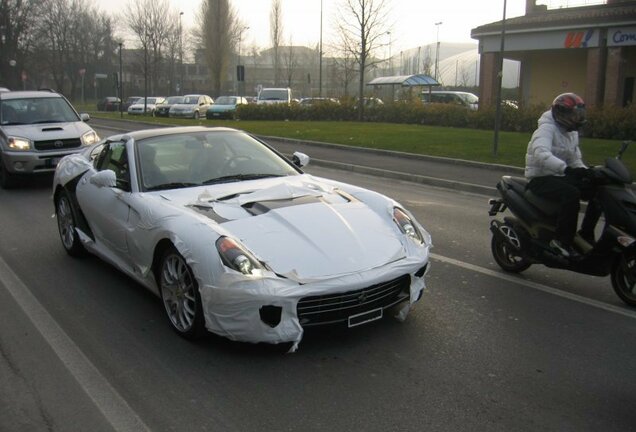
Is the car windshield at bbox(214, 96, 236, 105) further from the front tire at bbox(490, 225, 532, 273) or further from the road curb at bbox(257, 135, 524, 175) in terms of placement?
the front tire at bbox(490, 225, 532, 273)

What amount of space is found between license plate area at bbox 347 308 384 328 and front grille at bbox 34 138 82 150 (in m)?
9.28

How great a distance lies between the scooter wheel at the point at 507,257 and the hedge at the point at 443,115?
1550 cm

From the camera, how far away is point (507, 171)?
1330 cm

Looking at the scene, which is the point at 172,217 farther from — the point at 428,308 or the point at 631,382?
the point at 631,382

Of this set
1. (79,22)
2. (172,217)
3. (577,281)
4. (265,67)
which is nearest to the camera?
(172,217)

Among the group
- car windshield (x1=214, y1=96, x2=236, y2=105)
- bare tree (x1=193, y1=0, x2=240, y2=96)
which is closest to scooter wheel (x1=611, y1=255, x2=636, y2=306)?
car windshield (x1=214, y1=96, x2=236, y2=105)

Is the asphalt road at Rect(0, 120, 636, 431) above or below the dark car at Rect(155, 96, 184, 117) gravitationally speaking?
below

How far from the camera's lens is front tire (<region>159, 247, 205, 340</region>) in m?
4.16

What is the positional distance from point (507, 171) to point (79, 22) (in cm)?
7214

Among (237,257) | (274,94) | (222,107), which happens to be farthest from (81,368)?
(274,94)

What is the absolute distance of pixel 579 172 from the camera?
527 cm

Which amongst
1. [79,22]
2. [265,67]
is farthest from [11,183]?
[265,67]

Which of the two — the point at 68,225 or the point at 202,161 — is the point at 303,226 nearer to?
the point at 202,161

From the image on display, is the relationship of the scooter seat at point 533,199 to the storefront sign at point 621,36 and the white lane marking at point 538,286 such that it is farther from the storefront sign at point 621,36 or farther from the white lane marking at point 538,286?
the storefront sign at point 621,36
